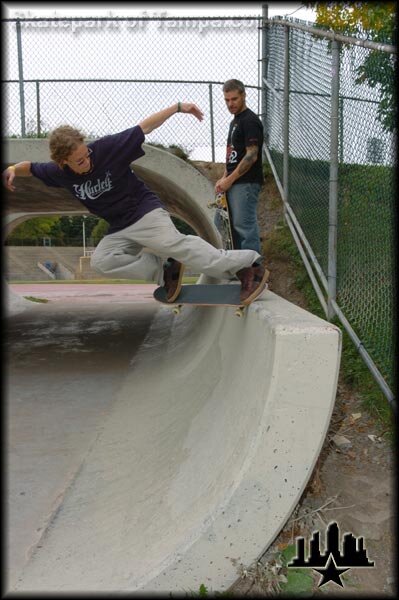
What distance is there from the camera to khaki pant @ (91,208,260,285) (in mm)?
4180

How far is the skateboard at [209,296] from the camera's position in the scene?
427cm

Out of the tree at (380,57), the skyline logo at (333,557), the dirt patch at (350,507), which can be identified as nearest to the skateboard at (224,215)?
the tree at (380,57)

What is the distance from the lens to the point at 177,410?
206 inches

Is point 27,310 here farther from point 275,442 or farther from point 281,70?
point 275,442

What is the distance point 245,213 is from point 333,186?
0.86m

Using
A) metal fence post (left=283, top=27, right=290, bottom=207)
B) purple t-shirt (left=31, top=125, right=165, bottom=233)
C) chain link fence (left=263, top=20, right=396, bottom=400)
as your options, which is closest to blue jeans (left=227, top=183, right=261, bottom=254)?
chain link fence (left=263, top=20, right=396, bottom=400)

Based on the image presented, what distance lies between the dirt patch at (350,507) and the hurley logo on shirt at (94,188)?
2382 millimetres

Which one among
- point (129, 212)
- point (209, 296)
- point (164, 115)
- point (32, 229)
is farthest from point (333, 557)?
point (32, 229)

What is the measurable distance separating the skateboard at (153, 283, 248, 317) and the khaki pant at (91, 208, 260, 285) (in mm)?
130

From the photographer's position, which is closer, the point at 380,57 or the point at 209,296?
the point at 380,57

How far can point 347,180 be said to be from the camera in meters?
4.77

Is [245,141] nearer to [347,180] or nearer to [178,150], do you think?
[347,180]

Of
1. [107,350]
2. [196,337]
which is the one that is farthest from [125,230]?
[107,350]

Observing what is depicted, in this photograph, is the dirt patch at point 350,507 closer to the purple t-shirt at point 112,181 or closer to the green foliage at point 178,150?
the purple t-shirt at point 112,181
